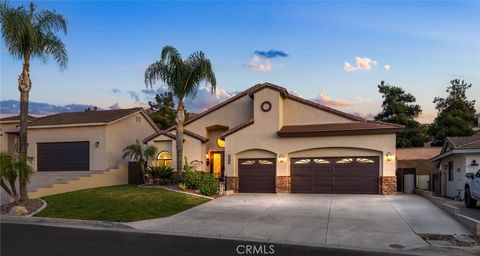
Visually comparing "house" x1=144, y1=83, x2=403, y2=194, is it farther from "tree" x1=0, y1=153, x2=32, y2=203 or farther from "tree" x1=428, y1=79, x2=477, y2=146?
"tree" x1=428, y1=79, x2=477, y2=146

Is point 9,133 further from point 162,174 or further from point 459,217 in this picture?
point 459,217

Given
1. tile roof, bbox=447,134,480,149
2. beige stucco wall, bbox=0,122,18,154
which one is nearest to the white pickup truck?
tile roof, bbox=447,134,480,149

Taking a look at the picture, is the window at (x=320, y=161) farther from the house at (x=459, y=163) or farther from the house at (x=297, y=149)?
the house at (x=459, y=163)

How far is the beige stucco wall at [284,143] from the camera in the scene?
21.9 meters

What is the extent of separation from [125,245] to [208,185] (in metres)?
10.9

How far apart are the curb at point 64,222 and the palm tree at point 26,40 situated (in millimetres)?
2253

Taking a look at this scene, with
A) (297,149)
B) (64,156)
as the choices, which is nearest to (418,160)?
(297,149)

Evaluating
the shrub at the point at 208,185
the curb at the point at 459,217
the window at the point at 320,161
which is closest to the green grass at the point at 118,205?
the shrub at the point at 208,185

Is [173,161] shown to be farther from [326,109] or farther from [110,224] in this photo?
[110,224]

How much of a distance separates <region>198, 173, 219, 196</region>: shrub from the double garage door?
3.16 metres

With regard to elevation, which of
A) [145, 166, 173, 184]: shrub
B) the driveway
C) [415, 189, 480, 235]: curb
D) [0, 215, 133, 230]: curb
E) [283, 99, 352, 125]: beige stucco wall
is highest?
[283, 99, 352, 125]: beige stucco wall

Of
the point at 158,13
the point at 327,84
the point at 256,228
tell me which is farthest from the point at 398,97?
the point at 256,228

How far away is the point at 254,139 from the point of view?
24109 millimetres

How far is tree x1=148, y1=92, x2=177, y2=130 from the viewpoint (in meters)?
43.3
